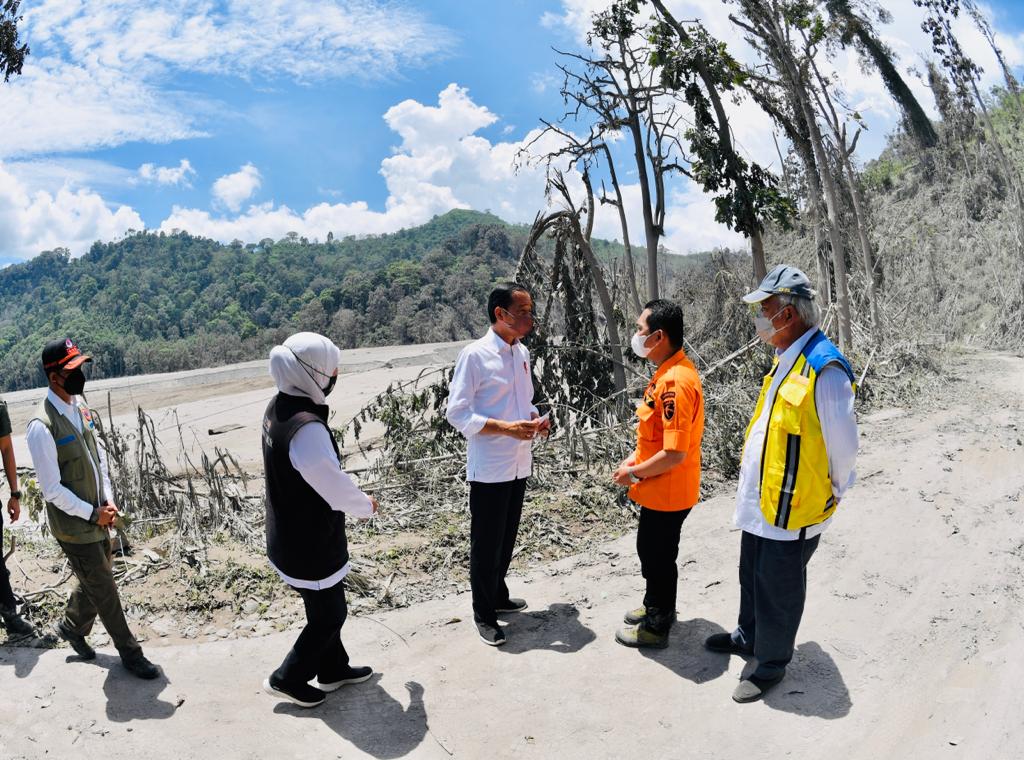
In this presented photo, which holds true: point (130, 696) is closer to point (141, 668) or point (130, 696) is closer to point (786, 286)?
point (141, 668)

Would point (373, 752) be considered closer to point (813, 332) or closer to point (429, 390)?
point (813, 332)

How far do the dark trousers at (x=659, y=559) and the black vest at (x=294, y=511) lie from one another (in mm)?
1450

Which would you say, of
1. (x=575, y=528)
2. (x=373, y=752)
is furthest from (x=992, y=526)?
(x=373, y=752)

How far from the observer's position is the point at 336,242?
295ft

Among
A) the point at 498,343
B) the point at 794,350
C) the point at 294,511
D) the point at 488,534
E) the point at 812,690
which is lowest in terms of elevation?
→ the point at 812,690

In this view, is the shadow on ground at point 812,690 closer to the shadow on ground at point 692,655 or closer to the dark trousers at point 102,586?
the shadow on ground at point 692,655


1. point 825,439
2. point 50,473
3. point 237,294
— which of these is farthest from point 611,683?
point 237,294

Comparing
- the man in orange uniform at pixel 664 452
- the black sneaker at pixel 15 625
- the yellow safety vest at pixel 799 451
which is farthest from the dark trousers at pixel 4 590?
the yellow safety vest at pixel 799 451

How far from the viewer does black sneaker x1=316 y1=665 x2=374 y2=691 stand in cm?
362

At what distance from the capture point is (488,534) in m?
3.95

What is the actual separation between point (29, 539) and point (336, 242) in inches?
3432

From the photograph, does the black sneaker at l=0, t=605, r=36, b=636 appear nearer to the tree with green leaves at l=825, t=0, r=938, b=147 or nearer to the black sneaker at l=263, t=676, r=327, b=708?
the black sneaker at l=263, t=676, r=327, b=708

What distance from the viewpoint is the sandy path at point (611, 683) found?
3.19 m

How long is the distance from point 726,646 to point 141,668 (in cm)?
284
